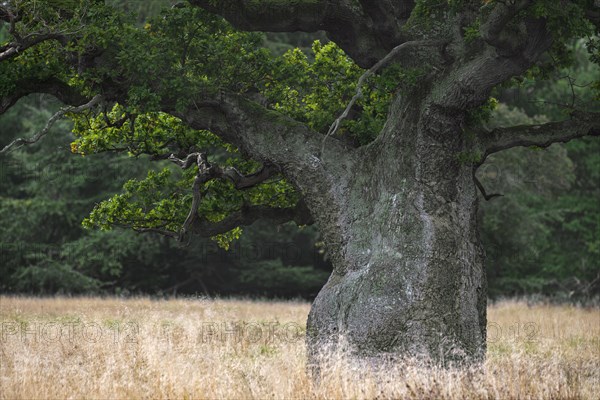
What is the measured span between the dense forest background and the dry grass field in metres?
12.4

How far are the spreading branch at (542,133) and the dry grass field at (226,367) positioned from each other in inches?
131

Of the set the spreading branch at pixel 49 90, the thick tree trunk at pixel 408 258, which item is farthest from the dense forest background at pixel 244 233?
the thick tree trunk at pixel 408 258

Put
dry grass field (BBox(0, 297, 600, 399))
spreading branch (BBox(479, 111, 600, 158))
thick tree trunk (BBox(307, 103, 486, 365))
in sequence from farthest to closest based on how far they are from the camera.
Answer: spreading branch (BBox(479, 111, 600, 158))
thick tree trunk (BBox(307, 103, 486, 365))
dry grass field (BBox(0, 297, 600, 399))

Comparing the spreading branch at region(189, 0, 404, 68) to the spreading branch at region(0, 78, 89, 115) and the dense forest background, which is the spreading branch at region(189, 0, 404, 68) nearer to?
the spreading branch at region(0, 78, 89, 115)

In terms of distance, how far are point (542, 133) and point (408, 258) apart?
3.13 meters

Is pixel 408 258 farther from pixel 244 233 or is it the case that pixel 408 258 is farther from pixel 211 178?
pixel 244 233

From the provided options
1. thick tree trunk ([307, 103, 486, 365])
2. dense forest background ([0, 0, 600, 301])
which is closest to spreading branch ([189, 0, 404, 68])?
thick tree trunk ([307, 103, 486, 365])

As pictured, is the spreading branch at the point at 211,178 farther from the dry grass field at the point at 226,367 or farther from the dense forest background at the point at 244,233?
the dense forest background at the point at 244,233

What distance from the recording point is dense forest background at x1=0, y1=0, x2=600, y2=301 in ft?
96.2

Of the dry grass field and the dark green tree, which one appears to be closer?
the dry grass field

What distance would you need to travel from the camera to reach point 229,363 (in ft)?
33.8

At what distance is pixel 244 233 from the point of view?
1271 inches

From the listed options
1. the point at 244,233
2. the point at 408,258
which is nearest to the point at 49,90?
the point at 408,258

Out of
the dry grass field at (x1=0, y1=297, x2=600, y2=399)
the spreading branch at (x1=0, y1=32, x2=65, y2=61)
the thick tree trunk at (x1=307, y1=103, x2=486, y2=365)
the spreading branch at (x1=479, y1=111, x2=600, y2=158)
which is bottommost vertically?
the dry grass field at (x1=0, y1=297, x2=600, y2=399)
